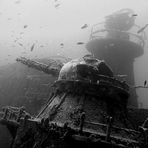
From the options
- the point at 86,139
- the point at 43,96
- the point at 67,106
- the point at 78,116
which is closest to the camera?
the point at 86,139

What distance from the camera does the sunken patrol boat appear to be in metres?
8.20

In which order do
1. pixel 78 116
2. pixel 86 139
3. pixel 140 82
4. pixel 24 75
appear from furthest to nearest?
pixel 140 82 < pixel 24 75 < pixel 78 116 < pixel 86 139

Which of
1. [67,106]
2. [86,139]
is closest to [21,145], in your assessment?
[67,106]

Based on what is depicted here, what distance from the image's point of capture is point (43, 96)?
73.5ft

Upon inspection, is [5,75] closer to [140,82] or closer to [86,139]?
[86,139]

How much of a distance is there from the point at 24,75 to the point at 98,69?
56.8 ft

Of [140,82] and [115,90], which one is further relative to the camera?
[140,82]

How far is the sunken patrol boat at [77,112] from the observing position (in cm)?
820

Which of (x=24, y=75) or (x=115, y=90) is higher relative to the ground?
(x=24, y=75)

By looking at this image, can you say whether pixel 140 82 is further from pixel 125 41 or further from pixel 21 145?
pixel 21 145

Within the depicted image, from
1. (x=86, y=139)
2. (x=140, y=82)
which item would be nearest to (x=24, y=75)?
(x=86, y=139)

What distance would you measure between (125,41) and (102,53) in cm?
271

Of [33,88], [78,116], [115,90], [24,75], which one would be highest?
[24,75]

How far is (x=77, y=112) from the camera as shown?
9336 millimetres
